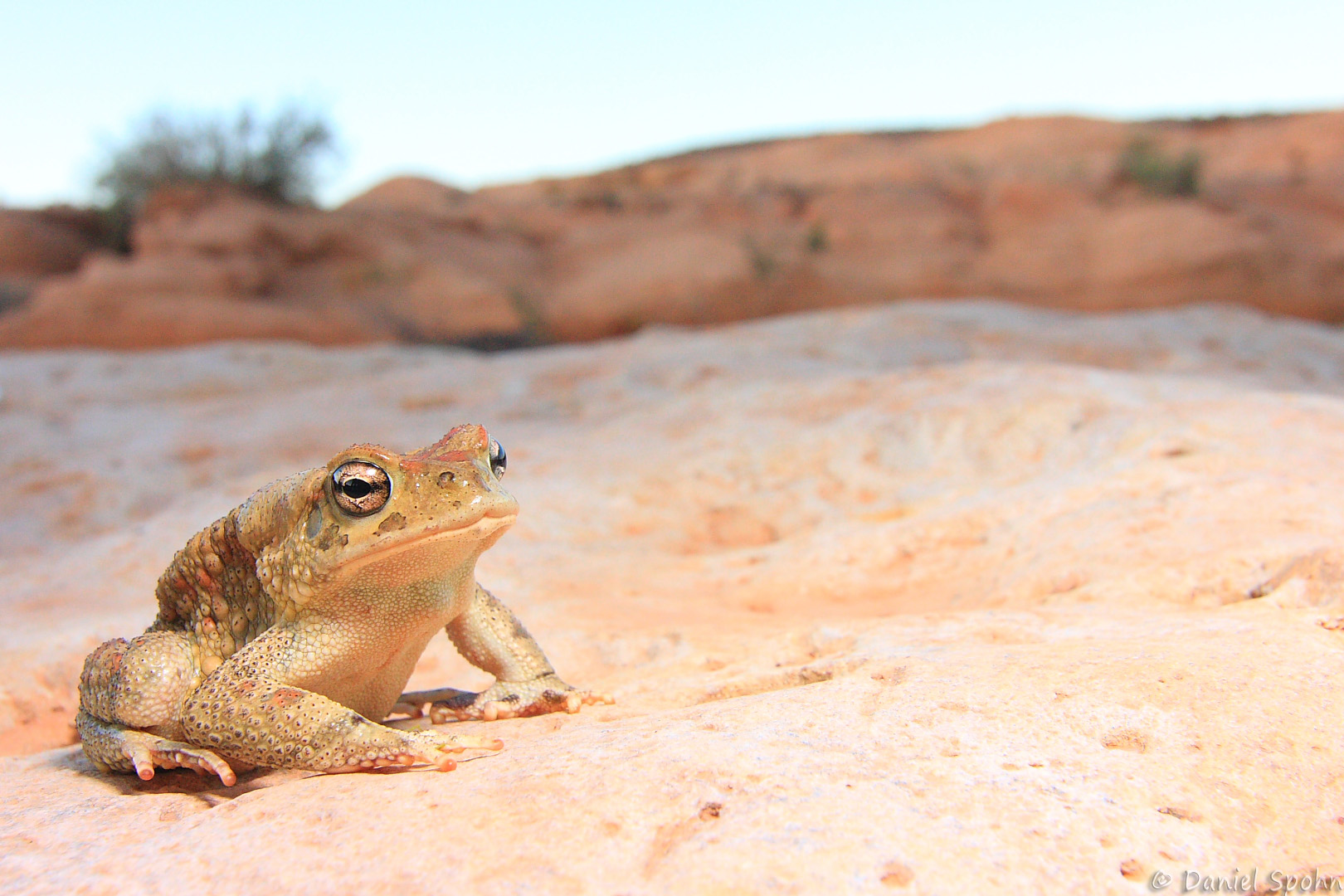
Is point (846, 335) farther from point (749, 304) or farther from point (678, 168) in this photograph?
point (678, 168)

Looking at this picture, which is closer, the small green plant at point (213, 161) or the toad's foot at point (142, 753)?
the toad's foot at point (142, 753)

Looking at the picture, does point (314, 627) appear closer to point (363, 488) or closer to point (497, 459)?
point (363, 488)

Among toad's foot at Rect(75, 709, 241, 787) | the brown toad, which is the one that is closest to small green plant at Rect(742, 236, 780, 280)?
the brown toad

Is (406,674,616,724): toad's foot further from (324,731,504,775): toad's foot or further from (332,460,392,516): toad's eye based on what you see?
(332,460,392,516): toad's eye

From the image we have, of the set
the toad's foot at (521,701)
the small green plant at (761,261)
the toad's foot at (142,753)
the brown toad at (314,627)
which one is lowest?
the toad's foot at (521,701)

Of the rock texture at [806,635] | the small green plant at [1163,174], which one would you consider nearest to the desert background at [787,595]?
the rock texture at [806,635]

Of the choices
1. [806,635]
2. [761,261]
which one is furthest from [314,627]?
[761,261]

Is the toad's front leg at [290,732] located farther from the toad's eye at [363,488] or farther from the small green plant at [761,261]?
the small green plant at [761,261]
